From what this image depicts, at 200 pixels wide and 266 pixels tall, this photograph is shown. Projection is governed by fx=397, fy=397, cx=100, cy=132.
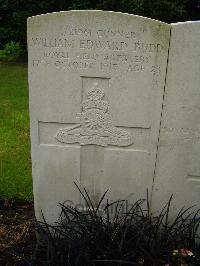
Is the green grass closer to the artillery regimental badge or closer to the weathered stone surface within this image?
the artillery regimental badge

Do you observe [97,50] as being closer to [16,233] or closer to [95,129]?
[95,129]

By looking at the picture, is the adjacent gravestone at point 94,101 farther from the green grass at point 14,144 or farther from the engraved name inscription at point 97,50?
the green grass at point 14,144

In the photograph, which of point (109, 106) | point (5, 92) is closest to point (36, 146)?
Result: point (109, 106)

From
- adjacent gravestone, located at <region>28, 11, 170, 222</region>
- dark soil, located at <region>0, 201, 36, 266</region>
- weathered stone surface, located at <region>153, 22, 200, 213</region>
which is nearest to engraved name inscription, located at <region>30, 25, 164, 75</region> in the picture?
adjacent gravestone, located at <region>28, 11, 170, 222</region>

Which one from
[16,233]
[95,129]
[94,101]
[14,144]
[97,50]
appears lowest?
[16,233]

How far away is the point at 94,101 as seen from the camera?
3.09 meters

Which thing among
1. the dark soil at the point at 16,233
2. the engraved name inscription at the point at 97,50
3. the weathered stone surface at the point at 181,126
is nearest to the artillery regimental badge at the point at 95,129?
the engraved name inscription at the point at 97,50

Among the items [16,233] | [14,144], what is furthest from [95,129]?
[14,144]

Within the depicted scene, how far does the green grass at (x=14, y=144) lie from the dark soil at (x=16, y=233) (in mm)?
175

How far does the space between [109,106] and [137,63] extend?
15.6 inches

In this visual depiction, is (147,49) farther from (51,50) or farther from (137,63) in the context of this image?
(51,50)

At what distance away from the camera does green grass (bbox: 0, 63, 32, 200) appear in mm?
4441

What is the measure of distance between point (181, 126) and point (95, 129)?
0.68 meters

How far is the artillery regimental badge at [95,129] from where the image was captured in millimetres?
3088
